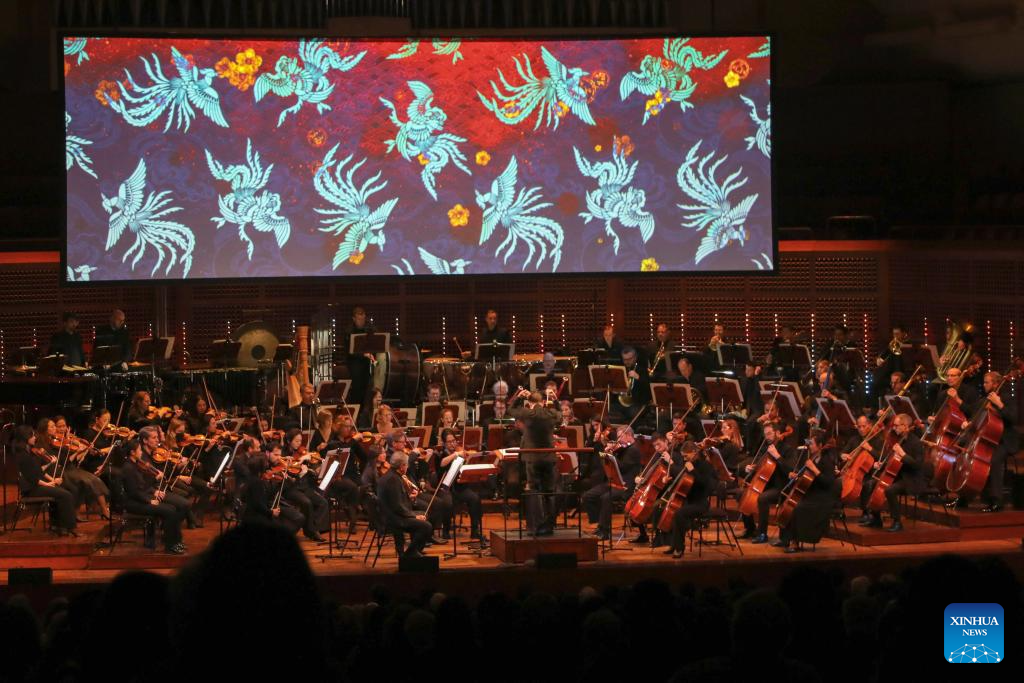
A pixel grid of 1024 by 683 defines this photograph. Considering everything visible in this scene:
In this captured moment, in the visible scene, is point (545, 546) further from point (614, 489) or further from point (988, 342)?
point (988, 342)

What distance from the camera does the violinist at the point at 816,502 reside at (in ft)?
41.4

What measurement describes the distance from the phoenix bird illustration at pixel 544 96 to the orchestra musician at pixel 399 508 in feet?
21.1

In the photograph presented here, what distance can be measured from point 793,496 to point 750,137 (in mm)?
6337

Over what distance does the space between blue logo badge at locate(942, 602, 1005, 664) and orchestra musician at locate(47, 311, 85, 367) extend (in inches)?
561

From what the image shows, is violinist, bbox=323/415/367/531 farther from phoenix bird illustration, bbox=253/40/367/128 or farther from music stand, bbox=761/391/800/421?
phoenix bird illustration, bbox=253/40/367/128

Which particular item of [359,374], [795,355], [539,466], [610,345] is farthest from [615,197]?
[539,466]

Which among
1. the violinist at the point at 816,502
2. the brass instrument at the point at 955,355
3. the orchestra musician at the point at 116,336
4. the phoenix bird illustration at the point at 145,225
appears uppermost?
the phoenix bird illustration at the point at 145,225

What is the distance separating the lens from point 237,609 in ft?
7.48

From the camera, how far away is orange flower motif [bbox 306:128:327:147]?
1716cm

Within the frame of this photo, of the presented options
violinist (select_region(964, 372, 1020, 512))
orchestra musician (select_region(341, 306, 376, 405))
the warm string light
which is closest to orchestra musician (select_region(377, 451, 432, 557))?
orchestra musician (select_region(341, 306, 376, 405))

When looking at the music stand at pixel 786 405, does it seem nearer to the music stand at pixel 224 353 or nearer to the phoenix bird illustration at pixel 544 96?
the phoenix bird illustration at pixel 544 96

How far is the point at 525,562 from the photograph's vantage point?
12211mm

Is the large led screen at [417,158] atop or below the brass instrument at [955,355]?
atop

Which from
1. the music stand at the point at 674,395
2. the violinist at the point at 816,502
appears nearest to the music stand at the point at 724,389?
the music stand at the point at 674,395
